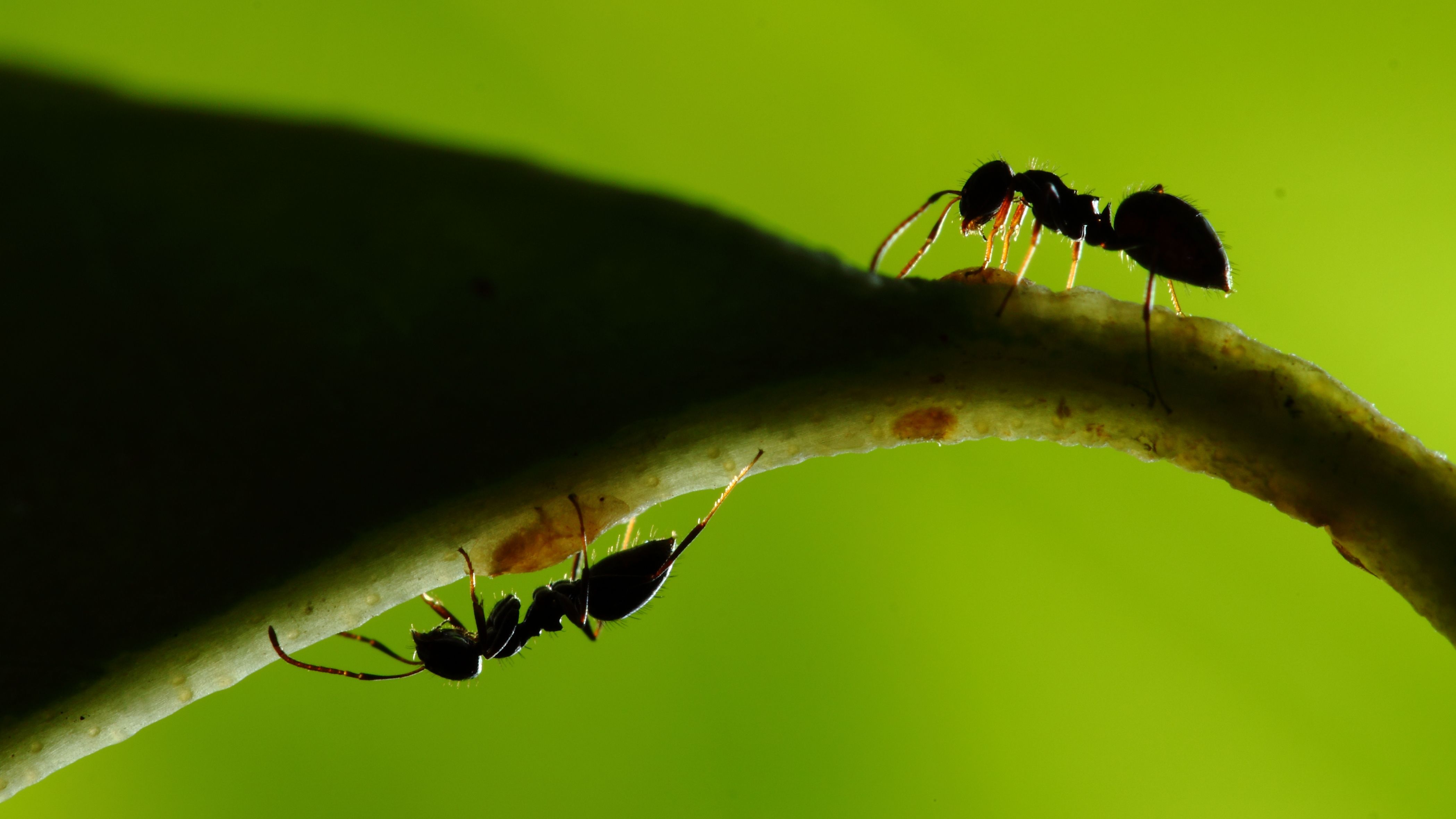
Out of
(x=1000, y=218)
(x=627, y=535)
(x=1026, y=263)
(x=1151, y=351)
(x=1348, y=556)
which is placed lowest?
(x=1348, y=556)

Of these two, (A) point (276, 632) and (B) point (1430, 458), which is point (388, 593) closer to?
(A) point (276, 632)

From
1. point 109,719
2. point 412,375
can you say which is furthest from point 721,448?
point 109,719

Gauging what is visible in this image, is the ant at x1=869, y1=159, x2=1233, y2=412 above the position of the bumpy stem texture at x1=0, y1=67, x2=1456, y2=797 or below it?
above

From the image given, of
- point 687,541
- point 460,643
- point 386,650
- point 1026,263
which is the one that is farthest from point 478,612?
point 1026,263

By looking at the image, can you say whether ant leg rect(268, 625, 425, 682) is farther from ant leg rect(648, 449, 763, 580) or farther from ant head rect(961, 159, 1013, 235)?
ant head rect(961, 159, 1013, 235)

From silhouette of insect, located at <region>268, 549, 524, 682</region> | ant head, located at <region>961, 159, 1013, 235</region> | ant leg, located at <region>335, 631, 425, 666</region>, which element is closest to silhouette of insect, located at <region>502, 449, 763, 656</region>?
silhouette of insect, located at <region>268, 549, 524, 682</region>

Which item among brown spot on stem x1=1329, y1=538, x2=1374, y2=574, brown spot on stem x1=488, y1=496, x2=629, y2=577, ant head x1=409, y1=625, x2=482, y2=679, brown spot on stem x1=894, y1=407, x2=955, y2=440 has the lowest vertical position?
brown spot on stem x1=1329, y1=538, x2=1374, y2=574

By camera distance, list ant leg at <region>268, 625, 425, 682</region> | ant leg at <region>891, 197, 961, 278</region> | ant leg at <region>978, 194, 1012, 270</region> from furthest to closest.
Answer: ant leg at <region>978, 194, 1012, 270</region> < ant leg at <region>891, 197, 961, 278</region> < ant leg at <region>268, 625, 425, 682</region>

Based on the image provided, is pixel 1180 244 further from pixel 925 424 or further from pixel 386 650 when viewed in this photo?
pixel 386 650
